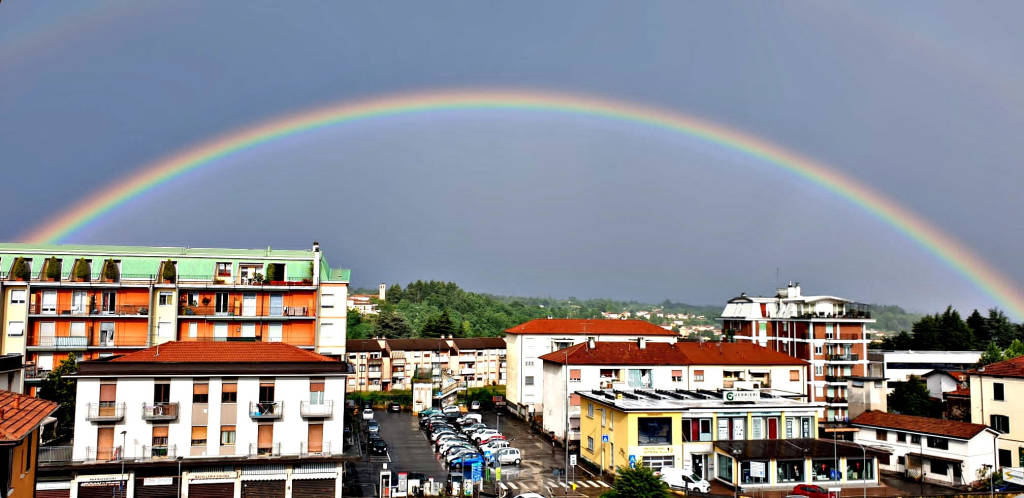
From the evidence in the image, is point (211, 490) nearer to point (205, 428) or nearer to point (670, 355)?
point (205, 428)

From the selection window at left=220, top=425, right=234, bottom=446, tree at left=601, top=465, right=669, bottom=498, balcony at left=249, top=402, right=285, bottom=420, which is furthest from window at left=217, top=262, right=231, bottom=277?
tree at left=601, top=465, right=669, bottom=498

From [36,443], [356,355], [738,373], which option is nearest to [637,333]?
[738,373]

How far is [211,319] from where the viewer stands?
5109 cm

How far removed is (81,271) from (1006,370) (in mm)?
60622

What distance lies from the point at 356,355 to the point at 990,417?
60037mm

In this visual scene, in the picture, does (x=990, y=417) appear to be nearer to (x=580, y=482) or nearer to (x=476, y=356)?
(x=580, y=482)

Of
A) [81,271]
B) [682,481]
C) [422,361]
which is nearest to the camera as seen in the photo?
[682,481]

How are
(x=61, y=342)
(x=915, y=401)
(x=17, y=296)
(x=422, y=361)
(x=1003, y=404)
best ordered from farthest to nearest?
(x=422, y=361) → (x=915, y=401) → (x=61, y=342) → (x=17, y=296) → (x=1003, y=404)

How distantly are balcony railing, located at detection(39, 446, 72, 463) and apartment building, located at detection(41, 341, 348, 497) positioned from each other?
44 mm

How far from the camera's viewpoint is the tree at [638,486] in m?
29.2

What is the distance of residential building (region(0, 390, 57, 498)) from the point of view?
1537cm

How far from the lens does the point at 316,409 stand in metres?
34.9

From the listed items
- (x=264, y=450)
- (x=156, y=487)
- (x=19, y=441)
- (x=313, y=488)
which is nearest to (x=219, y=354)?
(x=264, y=450)

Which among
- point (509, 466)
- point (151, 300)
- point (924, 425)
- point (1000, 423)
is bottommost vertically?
point (509, 466)
